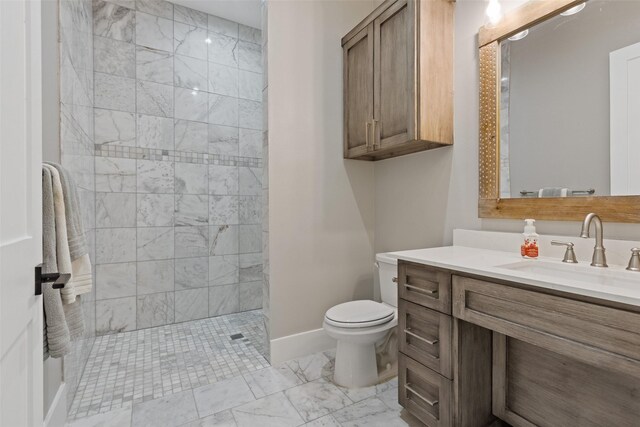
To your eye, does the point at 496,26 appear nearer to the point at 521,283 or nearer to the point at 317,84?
the point at 317,84

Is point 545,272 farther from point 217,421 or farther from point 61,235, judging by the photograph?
point 61,235

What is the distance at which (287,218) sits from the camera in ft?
7.27

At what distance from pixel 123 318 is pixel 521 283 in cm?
298

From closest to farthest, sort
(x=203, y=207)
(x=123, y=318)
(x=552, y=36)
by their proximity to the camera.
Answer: (x=552, y=36) < (x=123, y=318) < (x=203, y=207)

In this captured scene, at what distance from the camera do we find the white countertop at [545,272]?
90 centimetres

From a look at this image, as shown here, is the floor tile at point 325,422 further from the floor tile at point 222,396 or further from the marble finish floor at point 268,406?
the floor tile at point 222,396

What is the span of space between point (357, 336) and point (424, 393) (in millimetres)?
445

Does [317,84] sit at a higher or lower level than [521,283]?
higher

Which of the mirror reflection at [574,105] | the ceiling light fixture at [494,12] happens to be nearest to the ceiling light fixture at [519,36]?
the mirror reflection at [574,105]

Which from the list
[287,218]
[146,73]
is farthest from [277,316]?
[146,73]
